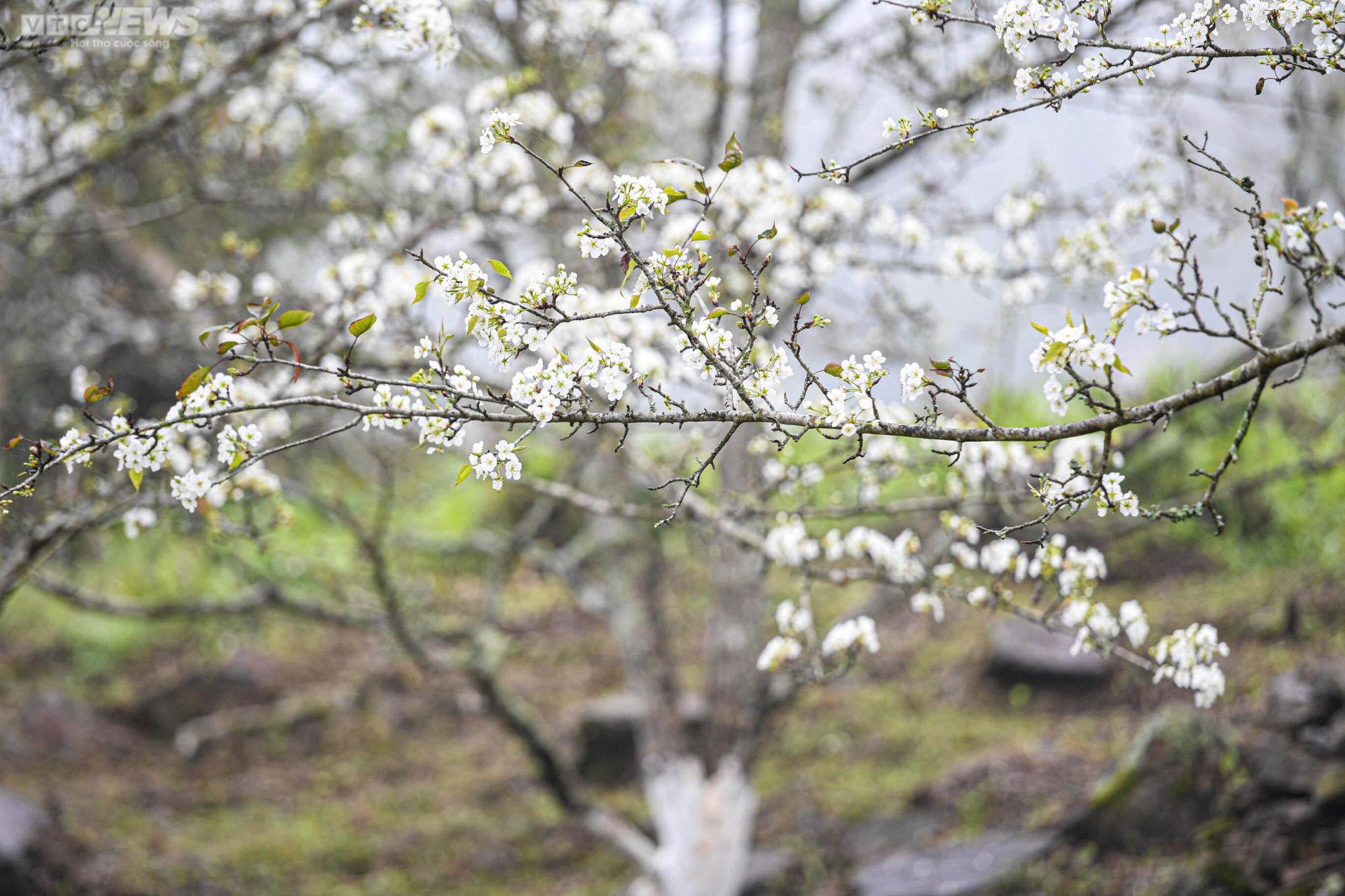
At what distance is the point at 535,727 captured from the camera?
460 cm

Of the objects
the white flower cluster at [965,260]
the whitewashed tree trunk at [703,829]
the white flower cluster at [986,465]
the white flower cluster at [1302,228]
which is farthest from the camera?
the whitewashed tree trunk at [703,829]

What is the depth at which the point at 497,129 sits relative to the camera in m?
1.74

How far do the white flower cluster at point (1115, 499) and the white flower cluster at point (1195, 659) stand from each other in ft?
1.96

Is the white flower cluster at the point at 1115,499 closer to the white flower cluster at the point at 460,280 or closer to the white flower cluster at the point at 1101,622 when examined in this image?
the white flower cluster at the point at 1101,622

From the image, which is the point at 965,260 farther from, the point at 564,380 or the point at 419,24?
the point at 564,380

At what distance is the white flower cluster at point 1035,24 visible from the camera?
5.58 ft

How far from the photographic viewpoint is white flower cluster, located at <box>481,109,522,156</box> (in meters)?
1.70

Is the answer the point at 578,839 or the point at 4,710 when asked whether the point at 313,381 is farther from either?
the point at 4,710

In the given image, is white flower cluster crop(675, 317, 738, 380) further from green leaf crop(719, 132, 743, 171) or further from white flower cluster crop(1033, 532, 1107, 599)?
white flower cluster crop(1033, 532, 1107, 599)

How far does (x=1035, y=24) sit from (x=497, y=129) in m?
1.11

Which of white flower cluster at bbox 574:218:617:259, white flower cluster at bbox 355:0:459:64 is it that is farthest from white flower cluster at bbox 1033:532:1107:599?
white flower cluster at bbox 355:0:459:64

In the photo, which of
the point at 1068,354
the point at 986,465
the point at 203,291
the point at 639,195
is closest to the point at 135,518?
the point at 203,291

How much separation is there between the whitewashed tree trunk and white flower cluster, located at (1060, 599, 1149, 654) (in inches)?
95.4

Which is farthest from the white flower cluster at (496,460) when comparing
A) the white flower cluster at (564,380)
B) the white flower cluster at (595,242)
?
the white flower cluster at (595,242)
